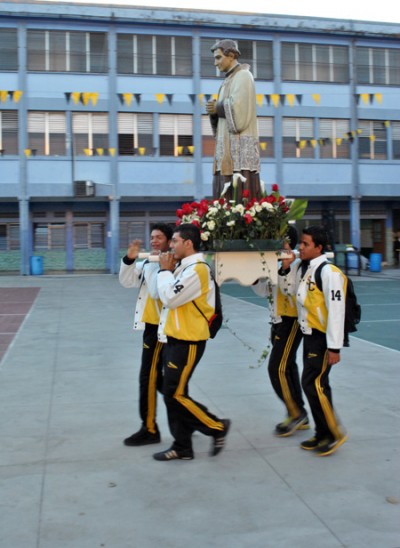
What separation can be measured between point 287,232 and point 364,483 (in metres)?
2.10

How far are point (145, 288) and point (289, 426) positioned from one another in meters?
1.73

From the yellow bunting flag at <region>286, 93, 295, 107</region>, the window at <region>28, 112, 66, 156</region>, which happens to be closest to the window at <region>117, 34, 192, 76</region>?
the window at <region>28, 112, 66, 156</region>

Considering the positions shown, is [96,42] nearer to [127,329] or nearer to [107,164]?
[107,164]

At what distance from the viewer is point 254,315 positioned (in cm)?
1388

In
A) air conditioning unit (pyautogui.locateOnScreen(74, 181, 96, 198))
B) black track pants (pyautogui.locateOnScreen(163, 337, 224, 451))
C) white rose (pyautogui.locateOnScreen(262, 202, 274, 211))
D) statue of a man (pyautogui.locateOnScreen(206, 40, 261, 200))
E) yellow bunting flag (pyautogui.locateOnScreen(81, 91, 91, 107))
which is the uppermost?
yellow bunting flag (pyautogui.locateOnScreen(81, 91, 91, 107))

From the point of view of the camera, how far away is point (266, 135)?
30.2 meters

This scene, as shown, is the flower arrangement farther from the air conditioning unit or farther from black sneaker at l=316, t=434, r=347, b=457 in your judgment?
the air conditioning unit

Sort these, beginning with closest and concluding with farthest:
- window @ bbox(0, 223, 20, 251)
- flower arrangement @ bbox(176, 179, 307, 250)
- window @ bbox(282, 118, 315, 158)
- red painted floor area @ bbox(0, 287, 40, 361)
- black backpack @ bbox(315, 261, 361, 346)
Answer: black backpack @ bbox(315, 261, 361, 346) < flower arrangement @ bbox(176, 179, 307, 250) < red painted floor area @ bbox(0, 287, 40, 361) < window @ bbox(0, 223, 20, 251) < window @ bbox(282, 118, 315, 158)

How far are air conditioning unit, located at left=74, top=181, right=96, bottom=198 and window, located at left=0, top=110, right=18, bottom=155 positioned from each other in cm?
322

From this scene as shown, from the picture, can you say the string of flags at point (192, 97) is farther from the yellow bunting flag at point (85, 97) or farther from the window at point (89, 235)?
the window at point (89, 235)

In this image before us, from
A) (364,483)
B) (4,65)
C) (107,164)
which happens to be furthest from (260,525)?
(4,65)

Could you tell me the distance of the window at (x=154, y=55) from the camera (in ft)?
95.3

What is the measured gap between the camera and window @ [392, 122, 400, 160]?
31.6 m

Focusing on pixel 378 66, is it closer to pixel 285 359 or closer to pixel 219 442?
pixel 285 359
